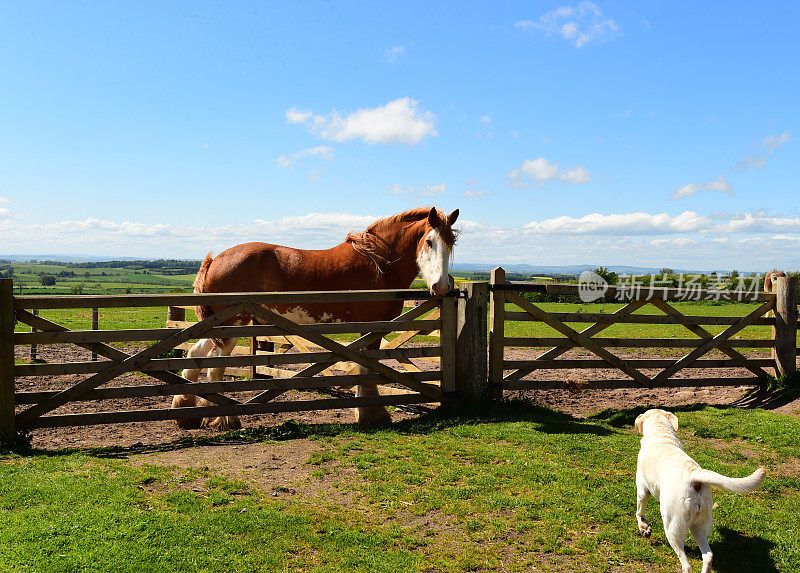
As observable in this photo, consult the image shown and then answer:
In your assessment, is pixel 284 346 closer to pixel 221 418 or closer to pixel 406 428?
pixel 221 418

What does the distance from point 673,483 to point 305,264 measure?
584cm

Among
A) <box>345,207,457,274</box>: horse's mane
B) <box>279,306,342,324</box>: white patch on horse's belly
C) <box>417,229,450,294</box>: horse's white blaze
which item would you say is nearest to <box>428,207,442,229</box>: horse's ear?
<box>417,229,450,294</box>: horse's white blaze

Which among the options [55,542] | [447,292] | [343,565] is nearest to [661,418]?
[343,565]

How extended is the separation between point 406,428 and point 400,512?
8.54 ft

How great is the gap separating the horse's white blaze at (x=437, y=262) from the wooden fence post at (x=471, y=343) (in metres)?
0.45

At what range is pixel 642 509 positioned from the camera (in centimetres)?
412

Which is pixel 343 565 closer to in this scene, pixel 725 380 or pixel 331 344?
pixel 331 344

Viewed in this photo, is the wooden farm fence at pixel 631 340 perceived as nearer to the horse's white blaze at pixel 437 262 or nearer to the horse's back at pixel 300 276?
the horse's white blaze at pixel 437 262

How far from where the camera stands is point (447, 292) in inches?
305

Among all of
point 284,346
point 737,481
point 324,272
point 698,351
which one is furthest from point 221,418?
point 698,351

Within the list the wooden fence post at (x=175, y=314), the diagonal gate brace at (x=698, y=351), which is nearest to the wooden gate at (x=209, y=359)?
the diagonal gate brace at (x=698, y=351)

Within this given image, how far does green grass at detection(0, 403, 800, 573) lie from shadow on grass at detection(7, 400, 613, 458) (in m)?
0.31

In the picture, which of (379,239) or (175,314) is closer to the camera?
(379,239)

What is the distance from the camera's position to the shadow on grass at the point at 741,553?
369cm
